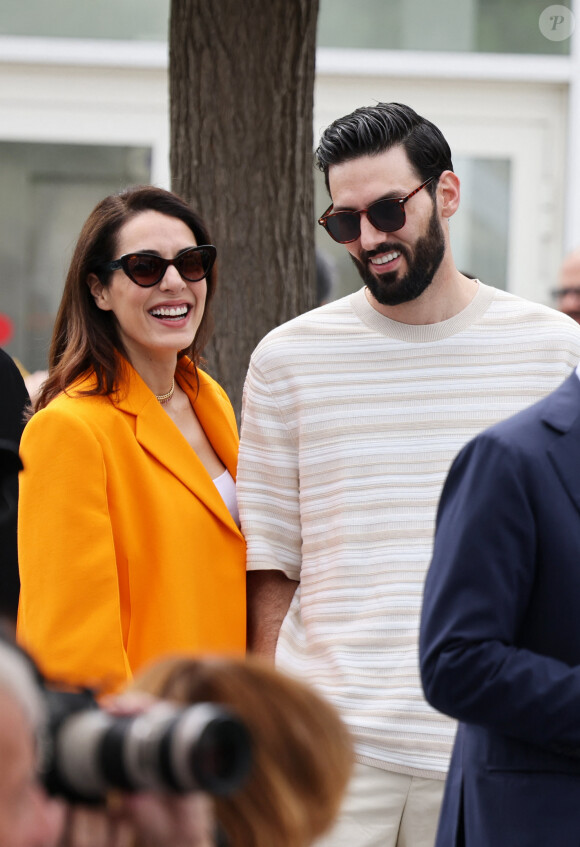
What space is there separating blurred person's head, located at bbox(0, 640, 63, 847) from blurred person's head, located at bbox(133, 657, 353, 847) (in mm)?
308

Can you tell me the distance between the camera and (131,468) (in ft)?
10.5

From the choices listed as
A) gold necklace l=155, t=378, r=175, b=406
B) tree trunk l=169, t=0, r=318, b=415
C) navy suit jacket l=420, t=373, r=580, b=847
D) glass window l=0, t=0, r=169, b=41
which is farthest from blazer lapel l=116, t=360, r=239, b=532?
glass window l=0, t=0, r=169, b=41

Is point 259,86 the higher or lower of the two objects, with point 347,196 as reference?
higher

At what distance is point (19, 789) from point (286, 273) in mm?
3545

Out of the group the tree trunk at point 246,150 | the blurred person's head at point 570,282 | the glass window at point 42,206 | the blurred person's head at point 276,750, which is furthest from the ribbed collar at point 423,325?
the glass window at point 42,206

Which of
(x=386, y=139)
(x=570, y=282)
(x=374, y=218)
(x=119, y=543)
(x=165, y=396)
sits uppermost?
(x=386, y=139)

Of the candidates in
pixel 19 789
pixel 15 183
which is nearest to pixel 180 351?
pixel 19 789

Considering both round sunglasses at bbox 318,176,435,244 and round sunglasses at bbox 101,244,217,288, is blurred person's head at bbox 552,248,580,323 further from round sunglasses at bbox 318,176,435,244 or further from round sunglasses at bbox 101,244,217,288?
round sunglasses at bbox 101,244,217,288

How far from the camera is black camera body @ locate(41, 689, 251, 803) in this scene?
118 cm

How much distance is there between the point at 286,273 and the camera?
4.66 meters

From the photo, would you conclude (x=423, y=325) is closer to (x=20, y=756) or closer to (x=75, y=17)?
(x=20, y=756)

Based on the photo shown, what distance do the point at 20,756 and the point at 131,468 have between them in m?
2.01

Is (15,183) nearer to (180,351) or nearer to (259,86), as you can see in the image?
(259,86)

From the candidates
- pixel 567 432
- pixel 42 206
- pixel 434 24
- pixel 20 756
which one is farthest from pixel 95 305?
pixel 434 24
